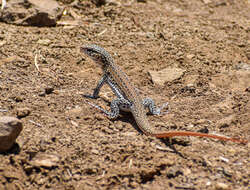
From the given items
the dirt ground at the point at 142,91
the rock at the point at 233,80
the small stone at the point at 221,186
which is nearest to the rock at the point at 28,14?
the dirt ground at the point at 142,91

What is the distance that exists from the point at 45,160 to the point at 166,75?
362cm

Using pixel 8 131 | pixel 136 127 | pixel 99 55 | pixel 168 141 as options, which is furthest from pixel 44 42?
pixel 168 141

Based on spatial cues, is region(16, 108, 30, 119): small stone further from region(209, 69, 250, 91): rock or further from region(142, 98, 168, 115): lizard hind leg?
region(209, 69, 250, 91): rock

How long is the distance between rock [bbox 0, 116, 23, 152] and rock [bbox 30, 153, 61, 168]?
14.8 inches

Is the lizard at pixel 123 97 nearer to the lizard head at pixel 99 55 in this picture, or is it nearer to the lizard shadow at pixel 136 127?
the lizard head at pixel 99 55

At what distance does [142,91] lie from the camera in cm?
657

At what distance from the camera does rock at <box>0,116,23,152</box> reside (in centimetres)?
397

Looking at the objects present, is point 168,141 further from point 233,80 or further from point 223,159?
point 233,80

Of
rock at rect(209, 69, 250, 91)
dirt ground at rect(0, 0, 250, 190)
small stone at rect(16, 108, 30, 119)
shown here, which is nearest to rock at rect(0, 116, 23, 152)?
dirt ground at rect(0, 0, 250, 190)

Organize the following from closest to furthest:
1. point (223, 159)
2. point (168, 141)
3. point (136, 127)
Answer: point (223, 159), point (168, 141), point (136, 127)

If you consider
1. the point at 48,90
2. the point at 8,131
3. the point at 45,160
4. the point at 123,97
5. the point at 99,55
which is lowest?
the point at 45,160

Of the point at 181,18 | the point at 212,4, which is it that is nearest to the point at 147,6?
the point at 181,18

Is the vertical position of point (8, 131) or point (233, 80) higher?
point (233, 80)

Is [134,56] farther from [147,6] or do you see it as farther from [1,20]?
[1,20]
